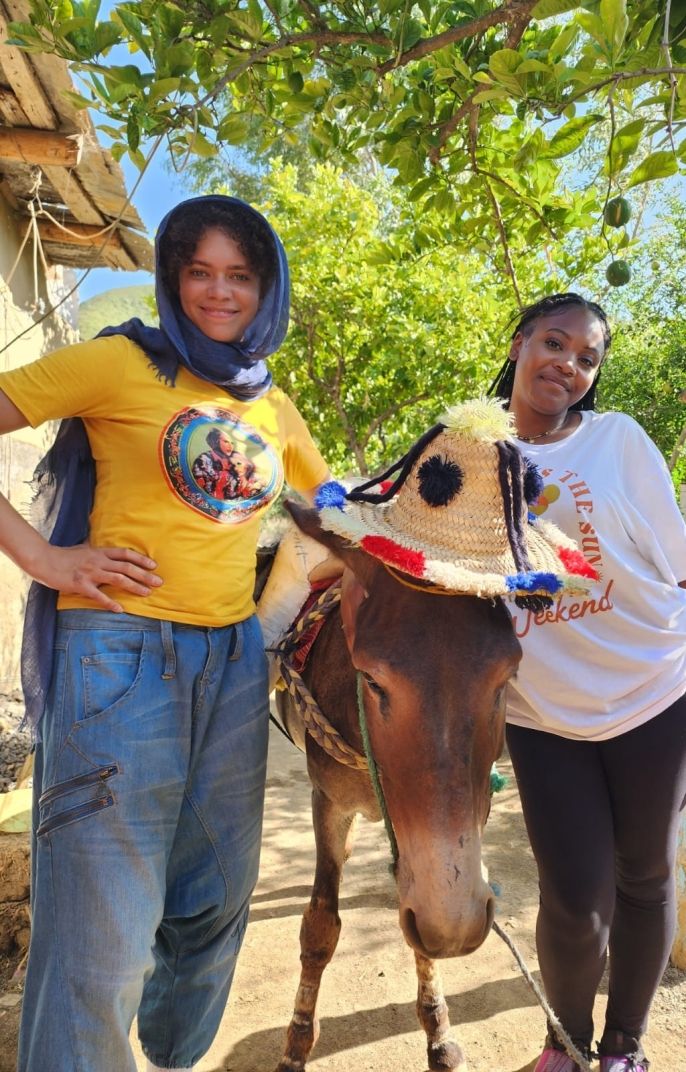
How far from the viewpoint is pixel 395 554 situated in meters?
1.58

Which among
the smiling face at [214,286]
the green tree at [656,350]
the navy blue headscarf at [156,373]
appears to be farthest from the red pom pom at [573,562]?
the green tree at [656,350]

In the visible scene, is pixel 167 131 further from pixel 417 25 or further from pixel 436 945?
pixel 436 945

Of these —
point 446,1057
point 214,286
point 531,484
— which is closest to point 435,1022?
point 446,1057

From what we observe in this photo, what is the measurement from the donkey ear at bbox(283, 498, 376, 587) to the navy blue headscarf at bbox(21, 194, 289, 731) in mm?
356

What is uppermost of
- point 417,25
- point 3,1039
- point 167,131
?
point 417,25

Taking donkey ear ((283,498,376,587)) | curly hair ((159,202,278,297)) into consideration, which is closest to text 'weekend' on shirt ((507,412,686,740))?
donkey ear ((283,498,376,587))

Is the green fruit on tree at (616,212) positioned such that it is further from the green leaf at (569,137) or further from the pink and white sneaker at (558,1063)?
the pink and white sneaker at (558,1063)

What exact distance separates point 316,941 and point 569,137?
3.05 metres

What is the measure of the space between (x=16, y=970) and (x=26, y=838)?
527 millimetres

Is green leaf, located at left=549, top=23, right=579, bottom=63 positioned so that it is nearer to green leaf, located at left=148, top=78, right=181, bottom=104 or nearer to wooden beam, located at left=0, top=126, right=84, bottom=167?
green leaf, located at left=148, top=78, right=181, bottom=104

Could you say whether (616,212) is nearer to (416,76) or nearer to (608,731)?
(416,76)

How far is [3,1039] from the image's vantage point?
2764 mm

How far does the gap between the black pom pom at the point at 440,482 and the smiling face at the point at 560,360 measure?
0.85m

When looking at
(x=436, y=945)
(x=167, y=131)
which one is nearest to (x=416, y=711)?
(x=436, y=945)
